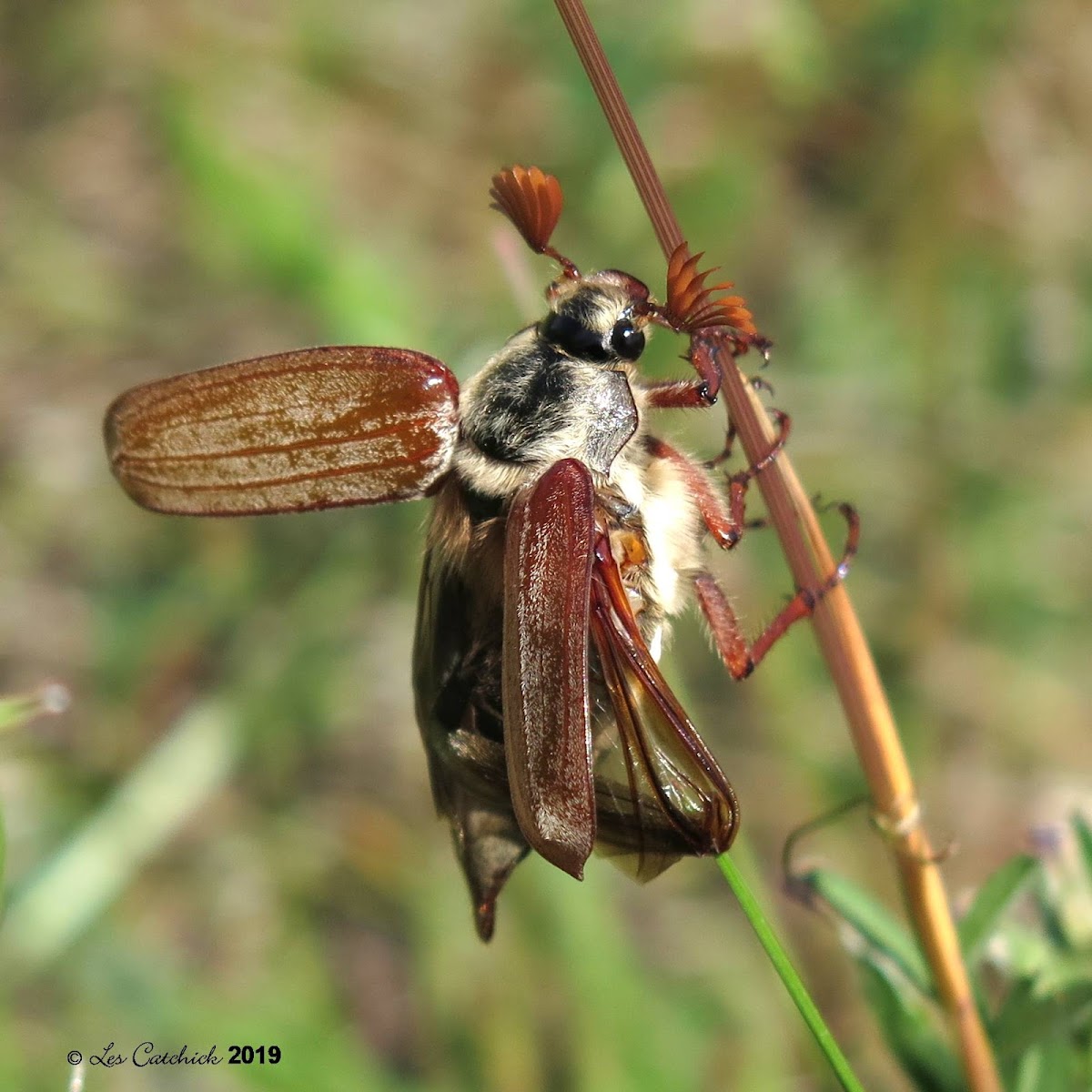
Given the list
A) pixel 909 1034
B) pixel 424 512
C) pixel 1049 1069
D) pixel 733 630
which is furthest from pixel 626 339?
pixel 424 512

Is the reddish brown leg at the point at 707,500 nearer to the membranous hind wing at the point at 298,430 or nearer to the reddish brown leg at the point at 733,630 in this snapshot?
the reddish brown leg at the point at 733,630

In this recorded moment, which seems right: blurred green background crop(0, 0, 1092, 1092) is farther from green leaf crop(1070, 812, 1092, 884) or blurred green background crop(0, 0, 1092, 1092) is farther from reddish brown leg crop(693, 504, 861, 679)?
green leaf crop(1070, 812, 1092, 884)

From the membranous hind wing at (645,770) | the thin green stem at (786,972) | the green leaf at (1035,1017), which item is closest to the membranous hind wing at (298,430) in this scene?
the membranous hind wing at (645,770)

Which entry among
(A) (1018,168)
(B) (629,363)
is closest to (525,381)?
(B) (629,363)

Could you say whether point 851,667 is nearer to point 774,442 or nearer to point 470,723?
point 774,442

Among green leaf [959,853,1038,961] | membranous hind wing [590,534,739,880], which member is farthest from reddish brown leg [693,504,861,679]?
green leaf [959,853,1038,961]

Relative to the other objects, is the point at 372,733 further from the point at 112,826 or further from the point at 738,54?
the point at 738,54
